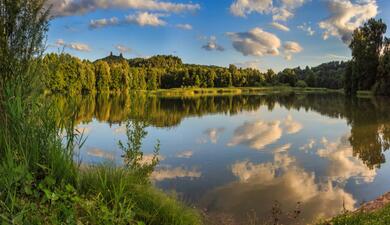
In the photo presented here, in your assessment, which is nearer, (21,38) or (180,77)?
(21,38)

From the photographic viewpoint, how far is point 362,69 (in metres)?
68.4

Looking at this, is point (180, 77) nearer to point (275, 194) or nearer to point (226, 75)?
point (226, 75)

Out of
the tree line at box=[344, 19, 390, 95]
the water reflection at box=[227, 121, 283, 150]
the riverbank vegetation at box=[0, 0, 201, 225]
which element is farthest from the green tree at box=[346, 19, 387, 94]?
the riverbank vegetation at box=[0, 0, 201, 225]

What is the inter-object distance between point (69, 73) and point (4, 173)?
7790cm

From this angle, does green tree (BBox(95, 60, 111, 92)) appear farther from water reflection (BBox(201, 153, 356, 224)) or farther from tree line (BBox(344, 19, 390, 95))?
water reflection (BBox(201, 153, 356, 224))

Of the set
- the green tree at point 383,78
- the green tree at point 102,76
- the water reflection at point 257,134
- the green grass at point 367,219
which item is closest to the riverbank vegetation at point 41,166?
the green grass at point 367,219

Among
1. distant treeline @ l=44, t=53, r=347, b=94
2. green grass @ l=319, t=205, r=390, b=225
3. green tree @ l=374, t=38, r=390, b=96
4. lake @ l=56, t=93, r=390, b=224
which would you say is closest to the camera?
green grass @ l=319, t=205, r=390, b=225

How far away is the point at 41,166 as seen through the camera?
4.94m

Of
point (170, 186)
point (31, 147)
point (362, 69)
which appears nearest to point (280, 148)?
point (170, 186)

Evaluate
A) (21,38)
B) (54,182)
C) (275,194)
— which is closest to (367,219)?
(275,194)

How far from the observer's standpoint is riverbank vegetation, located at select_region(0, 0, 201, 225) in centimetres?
434

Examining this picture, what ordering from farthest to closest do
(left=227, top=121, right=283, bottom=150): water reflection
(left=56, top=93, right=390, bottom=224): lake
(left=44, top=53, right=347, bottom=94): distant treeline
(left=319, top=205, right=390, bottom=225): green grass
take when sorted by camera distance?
(left=44, top=53, right=347, bottom=94): distant treeline, (left=227, top=121, right=283, bottom=150): water reflection, (left=56, top=93, right=390, bottom=224): lake, (left=319, top=205, right=390, bottom=225): green grass

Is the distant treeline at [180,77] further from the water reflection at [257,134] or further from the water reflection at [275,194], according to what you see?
the water reflection at [275,194]

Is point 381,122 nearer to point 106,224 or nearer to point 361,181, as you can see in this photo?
point 361,181
